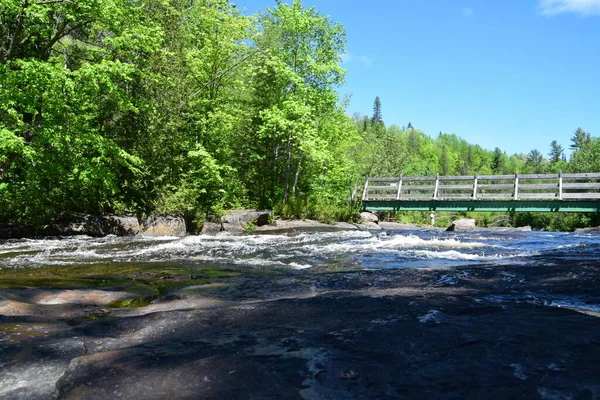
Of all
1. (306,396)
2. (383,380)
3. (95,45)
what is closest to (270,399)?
(306,396)

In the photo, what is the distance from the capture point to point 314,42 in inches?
977

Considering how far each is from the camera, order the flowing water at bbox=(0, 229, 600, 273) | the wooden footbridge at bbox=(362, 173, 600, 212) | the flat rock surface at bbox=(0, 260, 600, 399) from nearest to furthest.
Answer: the flat rock surface at bbox=(0, 260, 600, 399)
the flowing water at bbox=(0, 229, 600, 273)
the wooden footbridge at bbox=(362, 173, 600, 212)

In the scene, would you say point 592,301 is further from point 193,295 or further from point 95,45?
point 95,45

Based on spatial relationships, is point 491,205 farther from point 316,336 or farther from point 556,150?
point 556,150

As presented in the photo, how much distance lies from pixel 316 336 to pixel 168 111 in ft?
53.1

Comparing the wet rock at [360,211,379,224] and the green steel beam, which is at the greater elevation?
the green steel beam

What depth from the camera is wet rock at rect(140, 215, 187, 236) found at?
15554 mm

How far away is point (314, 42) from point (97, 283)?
22.0 m

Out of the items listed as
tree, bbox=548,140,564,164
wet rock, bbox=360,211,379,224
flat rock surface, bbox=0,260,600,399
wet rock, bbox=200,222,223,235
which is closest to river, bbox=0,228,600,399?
flat rock surface, bbox=0,260,600,399

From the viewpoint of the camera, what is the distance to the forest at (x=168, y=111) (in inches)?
510

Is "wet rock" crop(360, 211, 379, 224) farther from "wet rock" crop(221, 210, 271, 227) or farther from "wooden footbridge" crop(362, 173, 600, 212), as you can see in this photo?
"wet rock" crop(221, 210, 271, 227)

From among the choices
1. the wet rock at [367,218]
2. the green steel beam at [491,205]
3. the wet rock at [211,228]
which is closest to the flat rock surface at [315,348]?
the wet rock at [211,228]

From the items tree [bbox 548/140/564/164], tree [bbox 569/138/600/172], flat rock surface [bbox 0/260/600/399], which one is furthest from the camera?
tree [bbox 548/140/564/164]

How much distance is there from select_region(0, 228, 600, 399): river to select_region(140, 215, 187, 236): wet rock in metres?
9.78
